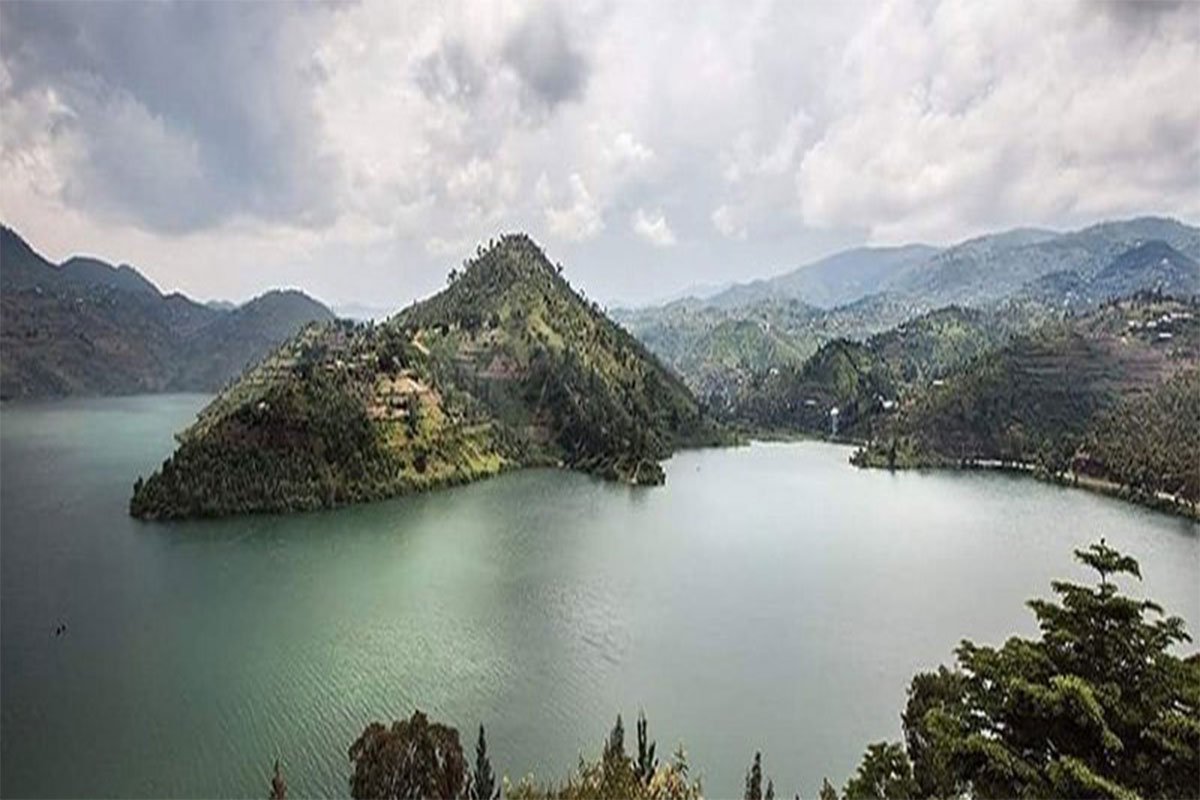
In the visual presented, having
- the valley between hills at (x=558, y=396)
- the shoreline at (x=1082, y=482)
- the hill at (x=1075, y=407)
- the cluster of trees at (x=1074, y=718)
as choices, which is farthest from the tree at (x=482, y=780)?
the hill at (x=1075, y=407)

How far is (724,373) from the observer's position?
136625 millimetres

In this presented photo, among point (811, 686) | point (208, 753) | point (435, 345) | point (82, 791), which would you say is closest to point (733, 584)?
point (811, 686)

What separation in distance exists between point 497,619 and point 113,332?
398 feet

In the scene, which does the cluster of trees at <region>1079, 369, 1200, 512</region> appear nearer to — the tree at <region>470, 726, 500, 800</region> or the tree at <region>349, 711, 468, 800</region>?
the tree at <region>470, 726, 500, 800</region>

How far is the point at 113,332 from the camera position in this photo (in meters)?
125

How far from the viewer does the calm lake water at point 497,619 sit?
18.2m

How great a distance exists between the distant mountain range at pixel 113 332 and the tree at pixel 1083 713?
342 ft

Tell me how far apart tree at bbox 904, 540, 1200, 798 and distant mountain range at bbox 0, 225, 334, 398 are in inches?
4102

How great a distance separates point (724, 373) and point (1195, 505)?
306 feet

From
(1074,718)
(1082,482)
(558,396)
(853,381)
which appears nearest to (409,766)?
(1074,718)

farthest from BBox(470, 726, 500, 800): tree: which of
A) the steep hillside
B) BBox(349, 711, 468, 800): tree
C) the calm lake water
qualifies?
the steep hillside

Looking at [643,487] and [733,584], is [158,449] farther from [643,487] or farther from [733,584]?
[733,584]

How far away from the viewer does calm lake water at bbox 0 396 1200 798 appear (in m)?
18.2

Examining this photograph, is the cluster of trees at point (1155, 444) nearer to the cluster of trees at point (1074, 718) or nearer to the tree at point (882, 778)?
the tree at point (882, 778)
